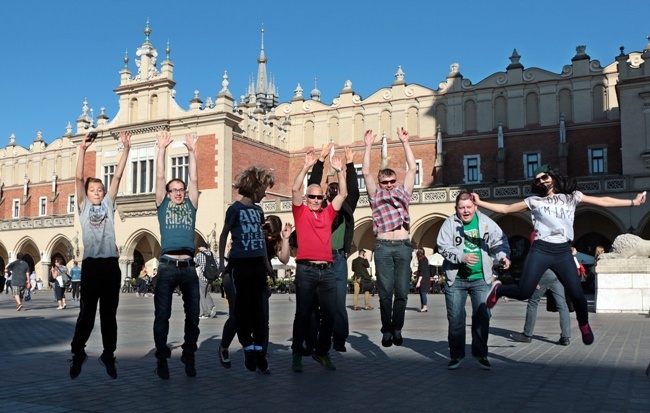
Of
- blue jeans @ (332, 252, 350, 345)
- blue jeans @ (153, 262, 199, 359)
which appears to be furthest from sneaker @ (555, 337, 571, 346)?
blue jeans @ (153, 262, 199, 359)

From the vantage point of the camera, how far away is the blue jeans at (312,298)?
20.2 ft

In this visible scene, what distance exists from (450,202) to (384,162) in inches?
278

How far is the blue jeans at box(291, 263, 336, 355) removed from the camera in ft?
20.2

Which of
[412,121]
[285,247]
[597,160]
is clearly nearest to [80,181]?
[285,247]

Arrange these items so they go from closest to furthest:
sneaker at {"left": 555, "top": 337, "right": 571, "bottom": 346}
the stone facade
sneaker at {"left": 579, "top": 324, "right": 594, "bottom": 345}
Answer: sneaker at {"left": 579, "top": 324, "right": 594, "bottom": 345} < sneaker at {"left": 555, "top": 337, "right": 571, "bottom": 346} < the stone facade

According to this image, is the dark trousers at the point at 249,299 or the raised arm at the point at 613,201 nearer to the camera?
the dark trousers at the point at 249,299

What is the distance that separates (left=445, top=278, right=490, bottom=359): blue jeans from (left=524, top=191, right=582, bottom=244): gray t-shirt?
3.09 ft

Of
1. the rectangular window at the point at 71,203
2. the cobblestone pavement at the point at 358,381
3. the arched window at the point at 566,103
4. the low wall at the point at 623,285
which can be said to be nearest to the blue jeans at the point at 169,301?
the cobblestone pavement at the point at 358,381

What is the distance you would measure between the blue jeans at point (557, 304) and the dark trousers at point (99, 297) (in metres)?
5.16

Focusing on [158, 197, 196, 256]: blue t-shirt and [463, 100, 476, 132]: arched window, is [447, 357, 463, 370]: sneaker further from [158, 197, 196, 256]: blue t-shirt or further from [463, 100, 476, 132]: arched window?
[463, 100, 476, 132]: arched window

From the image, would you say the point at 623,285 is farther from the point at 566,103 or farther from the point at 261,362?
the point at 566,103

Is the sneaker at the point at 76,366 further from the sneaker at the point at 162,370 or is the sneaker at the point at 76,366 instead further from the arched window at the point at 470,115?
the arched window at the point at 470,115

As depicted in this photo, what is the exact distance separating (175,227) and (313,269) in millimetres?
1295

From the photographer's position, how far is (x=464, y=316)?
641 cm
